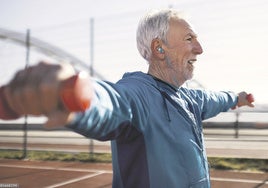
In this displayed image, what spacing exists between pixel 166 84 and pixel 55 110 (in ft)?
2.61

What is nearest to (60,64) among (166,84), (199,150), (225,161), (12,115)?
(12,115)

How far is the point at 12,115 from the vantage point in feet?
2.46

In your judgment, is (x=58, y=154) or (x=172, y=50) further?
(x=58, y=154)

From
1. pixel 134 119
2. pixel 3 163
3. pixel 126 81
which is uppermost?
pixel 126 81

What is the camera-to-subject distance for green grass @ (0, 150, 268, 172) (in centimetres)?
592

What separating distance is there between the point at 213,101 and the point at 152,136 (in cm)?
99

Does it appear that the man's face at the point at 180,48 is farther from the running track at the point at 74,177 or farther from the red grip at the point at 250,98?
the running track at the point at 74,177

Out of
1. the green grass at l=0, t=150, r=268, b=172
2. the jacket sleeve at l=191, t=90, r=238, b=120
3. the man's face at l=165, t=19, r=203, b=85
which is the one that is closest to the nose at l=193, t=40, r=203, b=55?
the man's face at l=165, t=19, r=203, b=85

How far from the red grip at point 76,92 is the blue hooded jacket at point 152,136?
185 mm

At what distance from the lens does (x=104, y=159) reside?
6910mm

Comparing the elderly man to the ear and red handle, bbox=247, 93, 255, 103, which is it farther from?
red handle, bbox=247, 93, 255, 103

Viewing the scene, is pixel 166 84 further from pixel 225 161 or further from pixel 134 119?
pixel 225 161

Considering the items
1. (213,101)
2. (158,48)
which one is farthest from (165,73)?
(213,101)

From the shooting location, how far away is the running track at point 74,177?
501 cm
